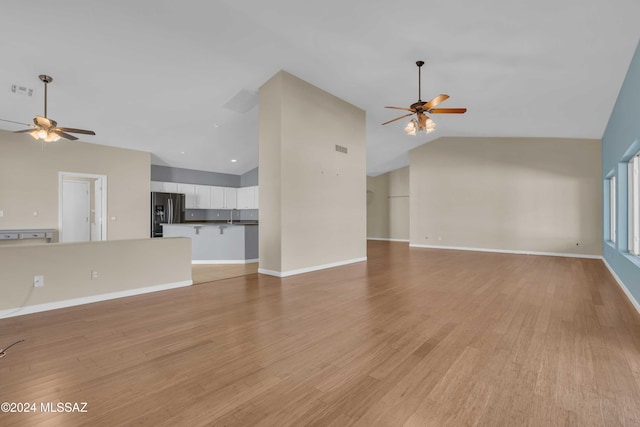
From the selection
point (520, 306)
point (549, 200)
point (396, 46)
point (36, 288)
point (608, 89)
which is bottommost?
point (520, 306)

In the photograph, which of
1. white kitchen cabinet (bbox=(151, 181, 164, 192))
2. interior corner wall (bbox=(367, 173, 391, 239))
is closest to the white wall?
white kitchen cabinet (bbox=(151, 181, 164, 192))

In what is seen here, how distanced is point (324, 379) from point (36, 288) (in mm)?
3535

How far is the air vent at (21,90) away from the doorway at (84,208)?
96.3 inches

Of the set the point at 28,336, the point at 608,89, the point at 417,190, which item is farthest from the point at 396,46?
the point at 417,190

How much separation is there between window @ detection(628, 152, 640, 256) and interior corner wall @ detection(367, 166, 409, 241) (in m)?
7.76

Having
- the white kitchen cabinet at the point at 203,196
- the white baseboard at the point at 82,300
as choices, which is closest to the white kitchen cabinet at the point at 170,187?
the white kitchen cabinet at the point at 203,196

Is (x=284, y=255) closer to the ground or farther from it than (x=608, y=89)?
closer to the ground

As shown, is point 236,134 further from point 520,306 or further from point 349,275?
point 520,306

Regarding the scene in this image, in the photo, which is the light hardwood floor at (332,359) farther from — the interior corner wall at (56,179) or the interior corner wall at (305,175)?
the interior corner wall at (56,179)

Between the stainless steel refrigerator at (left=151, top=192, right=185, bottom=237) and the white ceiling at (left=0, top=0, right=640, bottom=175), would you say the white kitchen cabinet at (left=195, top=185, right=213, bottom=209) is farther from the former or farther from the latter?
the white ceiling at (left=0, top=0, right=640, bottom=175)

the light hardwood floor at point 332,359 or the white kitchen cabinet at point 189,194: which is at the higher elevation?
the white kitchen cabinet at point 189,194

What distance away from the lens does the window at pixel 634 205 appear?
4129 millimetres

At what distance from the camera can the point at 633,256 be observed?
14.1 feet

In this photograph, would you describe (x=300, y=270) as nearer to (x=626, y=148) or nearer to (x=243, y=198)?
(x=626, y=148)
